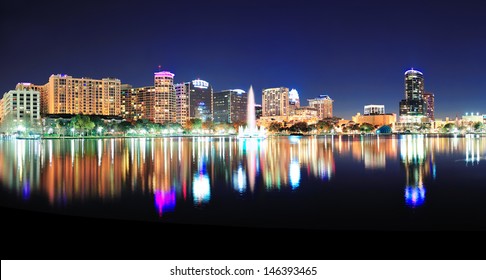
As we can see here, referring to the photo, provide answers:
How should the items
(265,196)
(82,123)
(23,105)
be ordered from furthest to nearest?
(23,105) → (82,123) → (265,196)

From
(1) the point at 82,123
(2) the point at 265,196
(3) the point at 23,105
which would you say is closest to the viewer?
(2) the point at 265,196

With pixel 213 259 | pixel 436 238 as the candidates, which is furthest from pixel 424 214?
pixel 213 259

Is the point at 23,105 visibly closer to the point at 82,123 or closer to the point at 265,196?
the point at 82,123

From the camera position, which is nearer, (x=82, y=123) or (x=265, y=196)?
(x=265, y=196)

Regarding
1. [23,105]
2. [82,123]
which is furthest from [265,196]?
[23,105]

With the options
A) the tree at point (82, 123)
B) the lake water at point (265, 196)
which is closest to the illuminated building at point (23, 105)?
the tree at point (82, 123)

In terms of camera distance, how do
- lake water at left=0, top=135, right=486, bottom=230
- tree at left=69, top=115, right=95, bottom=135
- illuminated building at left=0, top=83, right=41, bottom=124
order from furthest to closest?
illuminated building at left=0, top=83, right=41, bottom=124 → tree at left=69, top=115, right=95, bottom=135 → lake water at left=0, top=135, right=486, bottom=230

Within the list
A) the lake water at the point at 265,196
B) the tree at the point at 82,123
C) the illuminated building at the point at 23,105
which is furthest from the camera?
the illuminated building at the point at 23,105

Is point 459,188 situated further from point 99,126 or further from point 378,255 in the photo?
point 99,126

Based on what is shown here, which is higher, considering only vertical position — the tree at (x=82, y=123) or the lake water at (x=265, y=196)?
the tree at (x=82, y=123)

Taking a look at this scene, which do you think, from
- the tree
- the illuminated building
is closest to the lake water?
the tree

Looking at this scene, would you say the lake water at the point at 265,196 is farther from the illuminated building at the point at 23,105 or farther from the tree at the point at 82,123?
the illuminated building at the point at 23,105

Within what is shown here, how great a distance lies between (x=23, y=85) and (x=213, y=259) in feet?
724

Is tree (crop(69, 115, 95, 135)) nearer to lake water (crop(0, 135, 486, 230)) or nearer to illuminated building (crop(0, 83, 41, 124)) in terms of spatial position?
illuminated building (crop(0, 83, 41, 124))
